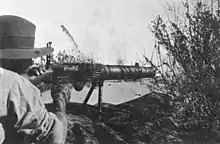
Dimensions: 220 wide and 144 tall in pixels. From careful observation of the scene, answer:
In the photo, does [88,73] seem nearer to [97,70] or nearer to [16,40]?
[97,70]

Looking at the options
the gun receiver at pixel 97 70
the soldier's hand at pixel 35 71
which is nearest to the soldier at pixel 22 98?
the soldier's hand at pixel 35 71

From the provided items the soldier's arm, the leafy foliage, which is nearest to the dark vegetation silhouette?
the leafy foliage

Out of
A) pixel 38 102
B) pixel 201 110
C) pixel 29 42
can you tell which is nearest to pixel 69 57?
pixel 201 110

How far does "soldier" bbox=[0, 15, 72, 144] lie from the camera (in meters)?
1.15

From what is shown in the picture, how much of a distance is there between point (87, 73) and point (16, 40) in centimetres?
247

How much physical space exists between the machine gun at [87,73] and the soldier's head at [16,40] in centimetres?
120

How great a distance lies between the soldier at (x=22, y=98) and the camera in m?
1.15

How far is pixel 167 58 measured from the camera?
396 cm

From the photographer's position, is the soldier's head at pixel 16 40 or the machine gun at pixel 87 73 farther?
the machine gun at pixel 87 73

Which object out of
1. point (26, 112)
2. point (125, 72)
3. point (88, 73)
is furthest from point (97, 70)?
point (26, 112)

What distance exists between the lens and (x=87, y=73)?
14.4 ft

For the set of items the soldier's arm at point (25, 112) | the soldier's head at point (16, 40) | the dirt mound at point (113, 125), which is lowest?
the dirt mound at point (113, 125)

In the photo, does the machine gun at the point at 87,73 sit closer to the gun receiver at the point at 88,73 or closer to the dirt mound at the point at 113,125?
the gun receiver at the point at 88,73

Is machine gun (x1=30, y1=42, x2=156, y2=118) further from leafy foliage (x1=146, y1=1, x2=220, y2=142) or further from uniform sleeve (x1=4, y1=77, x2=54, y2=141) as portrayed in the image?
uniform sleeve (x1=4, y1=77, x2=54, y2=141)
